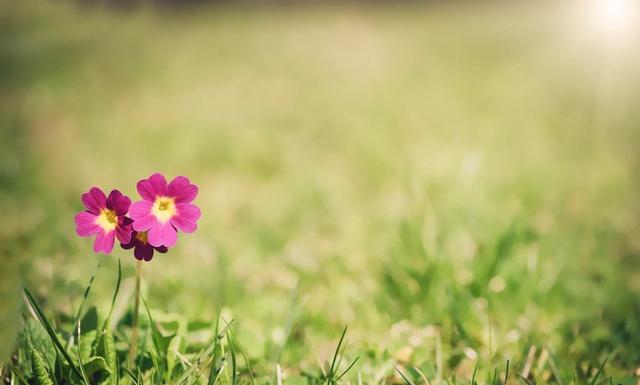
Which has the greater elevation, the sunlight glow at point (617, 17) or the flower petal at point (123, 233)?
the sunlight glow at point (617, 17)

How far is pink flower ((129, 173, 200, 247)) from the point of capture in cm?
108

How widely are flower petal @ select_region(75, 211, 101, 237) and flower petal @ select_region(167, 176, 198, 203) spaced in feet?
0.61

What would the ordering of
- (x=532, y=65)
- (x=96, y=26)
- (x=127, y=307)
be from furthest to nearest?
1. (x=96, y=26)
2. (x=532, y=65)
3. (x=127, y=307)

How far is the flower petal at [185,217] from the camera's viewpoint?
3.70 feet

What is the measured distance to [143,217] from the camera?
3.59 feet

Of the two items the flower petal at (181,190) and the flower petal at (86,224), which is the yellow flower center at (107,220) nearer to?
the flower petal at (86,224)

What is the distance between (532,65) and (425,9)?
6679 millimetres

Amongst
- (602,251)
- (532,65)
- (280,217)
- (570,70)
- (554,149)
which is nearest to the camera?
(602,251)

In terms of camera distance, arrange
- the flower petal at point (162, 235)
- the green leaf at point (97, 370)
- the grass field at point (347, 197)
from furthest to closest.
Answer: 1. the grass field at point (347, 197)
2. the green leaf at point (97, 370)
3. the flower petal at point (162, 235)

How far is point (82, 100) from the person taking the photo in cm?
436

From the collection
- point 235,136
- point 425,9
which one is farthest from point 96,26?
point 425,9

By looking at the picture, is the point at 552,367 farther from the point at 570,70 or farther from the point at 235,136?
the point at 570,70

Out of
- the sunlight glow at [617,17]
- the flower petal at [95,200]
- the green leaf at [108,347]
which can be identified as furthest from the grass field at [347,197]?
the flower petal at [95,200]

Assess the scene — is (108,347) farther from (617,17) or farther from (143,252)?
(617,17)
